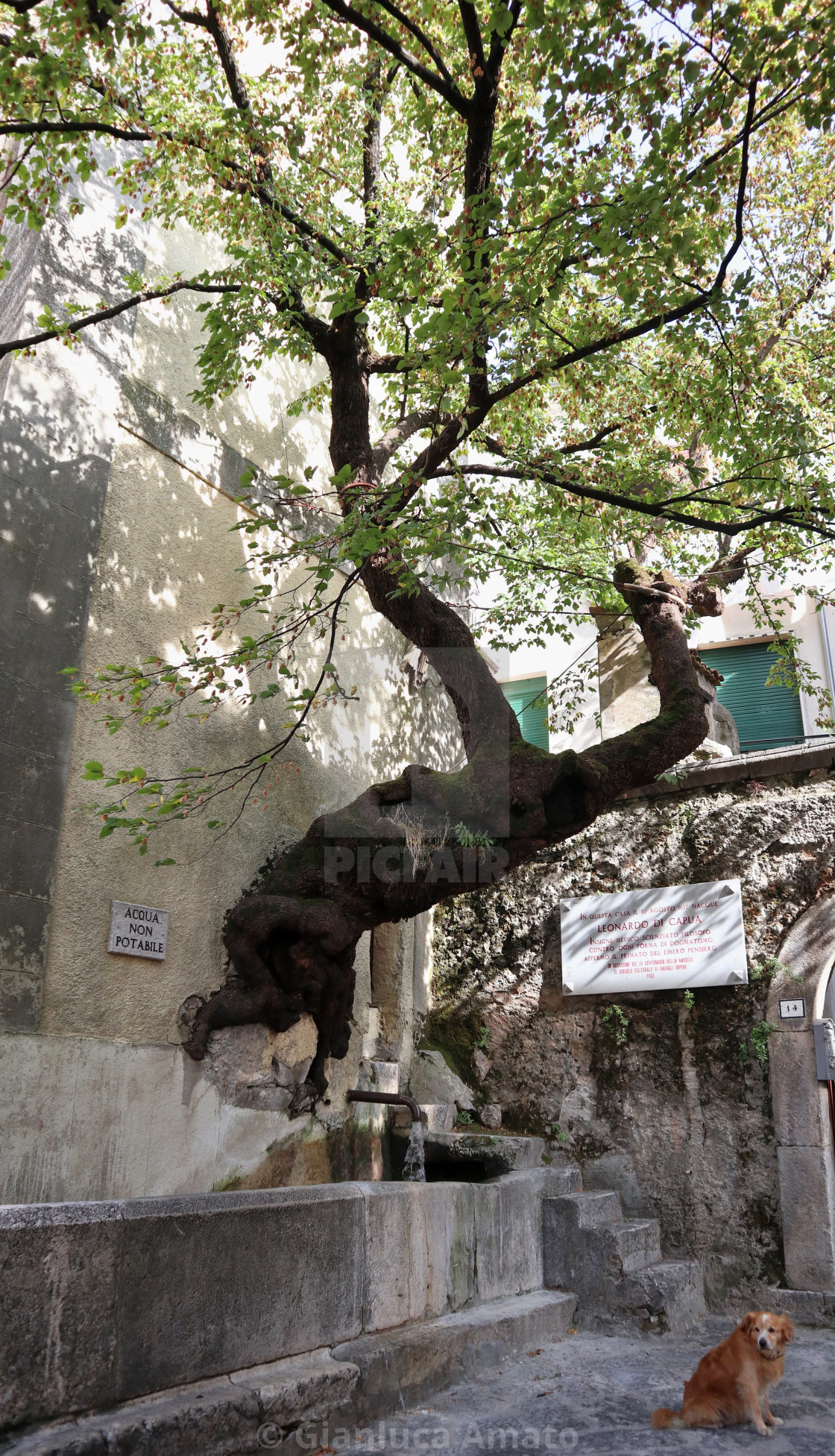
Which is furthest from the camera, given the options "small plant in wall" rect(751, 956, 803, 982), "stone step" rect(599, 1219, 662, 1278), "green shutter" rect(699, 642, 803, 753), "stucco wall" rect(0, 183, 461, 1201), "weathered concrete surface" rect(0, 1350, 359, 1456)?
"green shutter" rect(699, 642, 803, 753)

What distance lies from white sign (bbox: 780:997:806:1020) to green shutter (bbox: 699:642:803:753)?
16.5ft

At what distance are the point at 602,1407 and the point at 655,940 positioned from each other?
3240mm

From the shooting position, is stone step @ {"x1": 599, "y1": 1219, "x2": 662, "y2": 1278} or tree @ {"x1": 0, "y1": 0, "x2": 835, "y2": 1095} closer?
A: tree @ {"x1": 0, "y1": 0, "x2": 835, "y2": 1095}

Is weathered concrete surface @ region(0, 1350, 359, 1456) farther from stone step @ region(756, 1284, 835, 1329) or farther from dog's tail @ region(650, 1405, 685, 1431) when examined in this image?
stone step @ region(756, 1284, 835, 1329)

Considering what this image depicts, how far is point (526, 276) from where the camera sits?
4613mm

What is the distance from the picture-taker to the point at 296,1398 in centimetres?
332

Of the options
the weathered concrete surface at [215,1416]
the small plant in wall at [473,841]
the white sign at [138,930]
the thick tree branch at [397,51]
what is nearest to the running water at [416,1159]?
the small plant in wall at [473,841]

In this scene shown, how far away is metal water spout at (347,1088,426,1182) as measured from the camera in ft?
20.4

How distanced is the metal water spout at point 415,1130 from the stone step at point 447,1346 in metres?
1.05

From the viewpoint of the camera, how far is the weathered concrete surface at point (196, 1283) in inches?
103

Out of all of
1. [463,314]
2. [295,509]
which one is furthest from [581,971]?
[463,314]

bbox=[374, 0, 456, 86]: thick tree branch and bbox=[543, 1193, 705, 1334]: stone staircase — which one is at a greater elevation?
bbox=[374, 0, 456, 86]: thick tree branch

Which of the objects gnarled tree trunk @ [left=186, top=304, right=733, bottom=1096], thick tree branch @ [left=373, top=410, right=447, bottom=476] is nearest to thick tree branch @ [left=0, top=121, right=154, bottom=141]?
gnarled tree trunk @ [left=186, top=304, right=733, bottom=1096]

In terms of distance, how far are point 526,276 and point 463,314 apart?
0.34 metres
